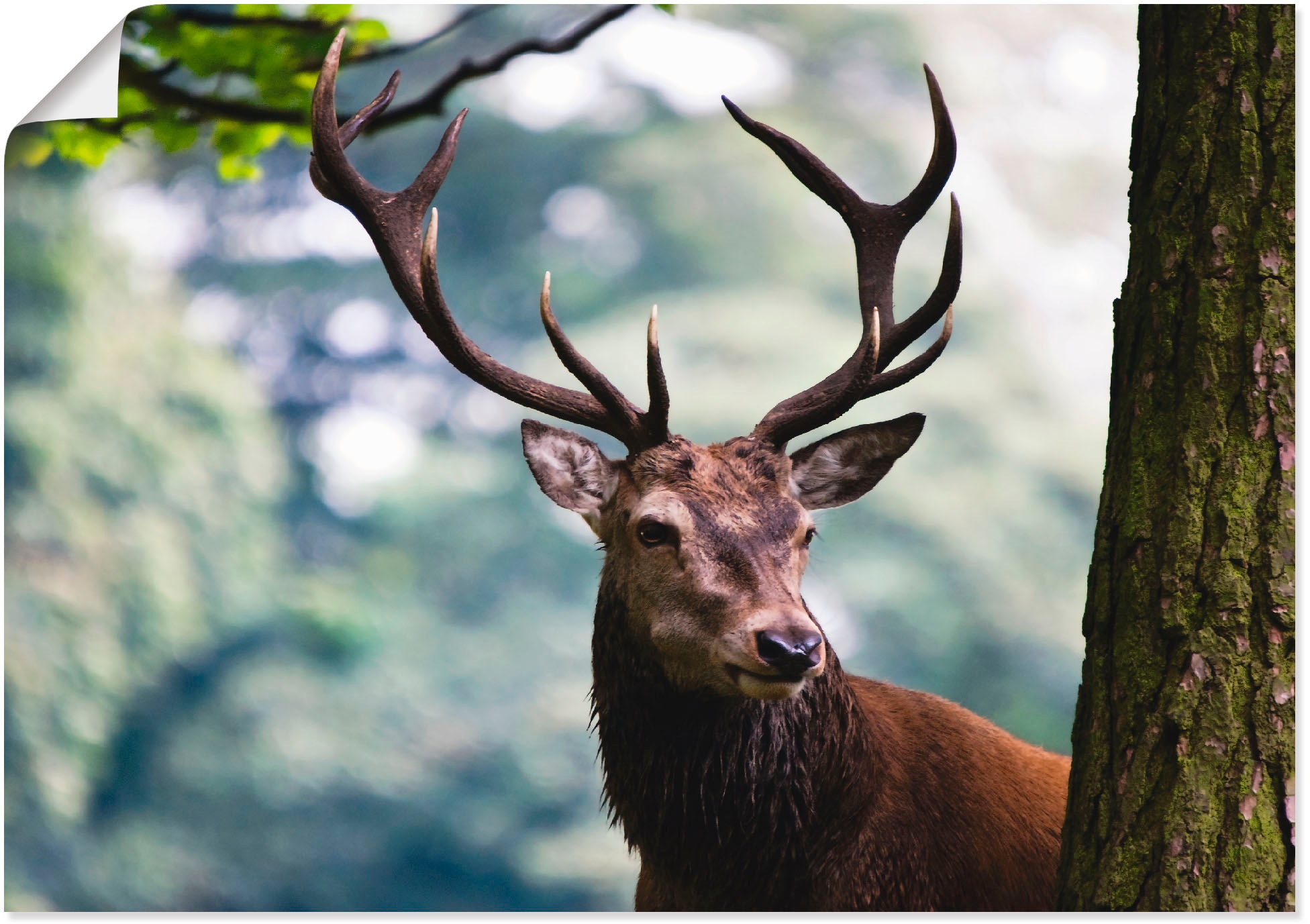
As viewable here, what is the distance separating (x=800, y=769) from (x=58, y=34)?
6.52 feet

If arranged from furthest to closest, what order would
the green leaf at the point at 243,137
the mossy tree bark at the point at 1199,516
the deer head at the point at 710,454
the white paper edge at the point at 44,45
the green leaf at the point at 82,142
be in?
1. the green leaf at the point at 243,137
2. the green leaf at the point at 82,142
3. the white paper edge at the point at 44,45
4. the deer head at the point at 710,454
5. the mossy tree bark at the point at 1199,516

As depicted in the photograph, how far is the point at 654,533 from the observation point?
6.86 feet

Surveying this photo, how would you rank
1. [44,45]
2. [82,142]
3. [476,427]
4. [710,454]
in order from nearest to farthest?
[710,454] < [44,45] < [82,142] < [476,427]

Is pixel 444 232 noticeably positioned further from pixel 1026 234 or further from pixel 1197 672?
pixel 1197 672

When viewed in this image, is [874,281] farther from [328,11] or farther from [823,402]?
[328,11]

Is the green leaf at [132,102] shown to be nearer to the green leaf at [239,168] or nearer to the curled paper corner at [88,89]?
the curled paper corner at [88,89]

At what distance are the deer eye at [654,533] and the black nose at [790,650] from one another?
30cm

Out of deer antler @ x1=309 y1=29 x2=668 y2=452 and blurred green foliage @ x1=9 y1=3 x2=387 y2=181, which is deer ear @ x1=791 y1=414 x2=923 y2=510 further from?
blurred green foliage @ x1=9 y1=3 x2=387 y2=181

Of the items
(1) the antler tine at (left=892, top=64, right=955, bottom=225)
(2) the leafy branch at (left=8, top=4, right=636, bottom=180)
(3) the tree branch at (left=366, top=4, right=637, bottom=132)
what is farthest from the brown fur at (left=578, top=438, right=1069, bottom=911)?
(2) the leafy branch at (left=8, top=4, right=636, bottom=180)

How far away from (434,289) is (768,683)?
880 mm

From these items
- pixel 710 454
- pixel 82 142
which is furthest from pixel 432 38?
pixel 710 454

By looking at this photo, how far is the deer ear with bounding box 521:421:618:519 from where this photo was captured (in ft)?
7.39

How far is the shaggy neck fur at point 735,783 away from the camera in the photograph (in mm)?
2100

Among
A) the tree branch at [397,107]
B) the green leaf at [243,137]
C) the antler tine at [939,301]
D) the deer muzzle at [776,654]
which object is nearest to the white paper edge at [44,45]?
the tree branch at [397,107]
